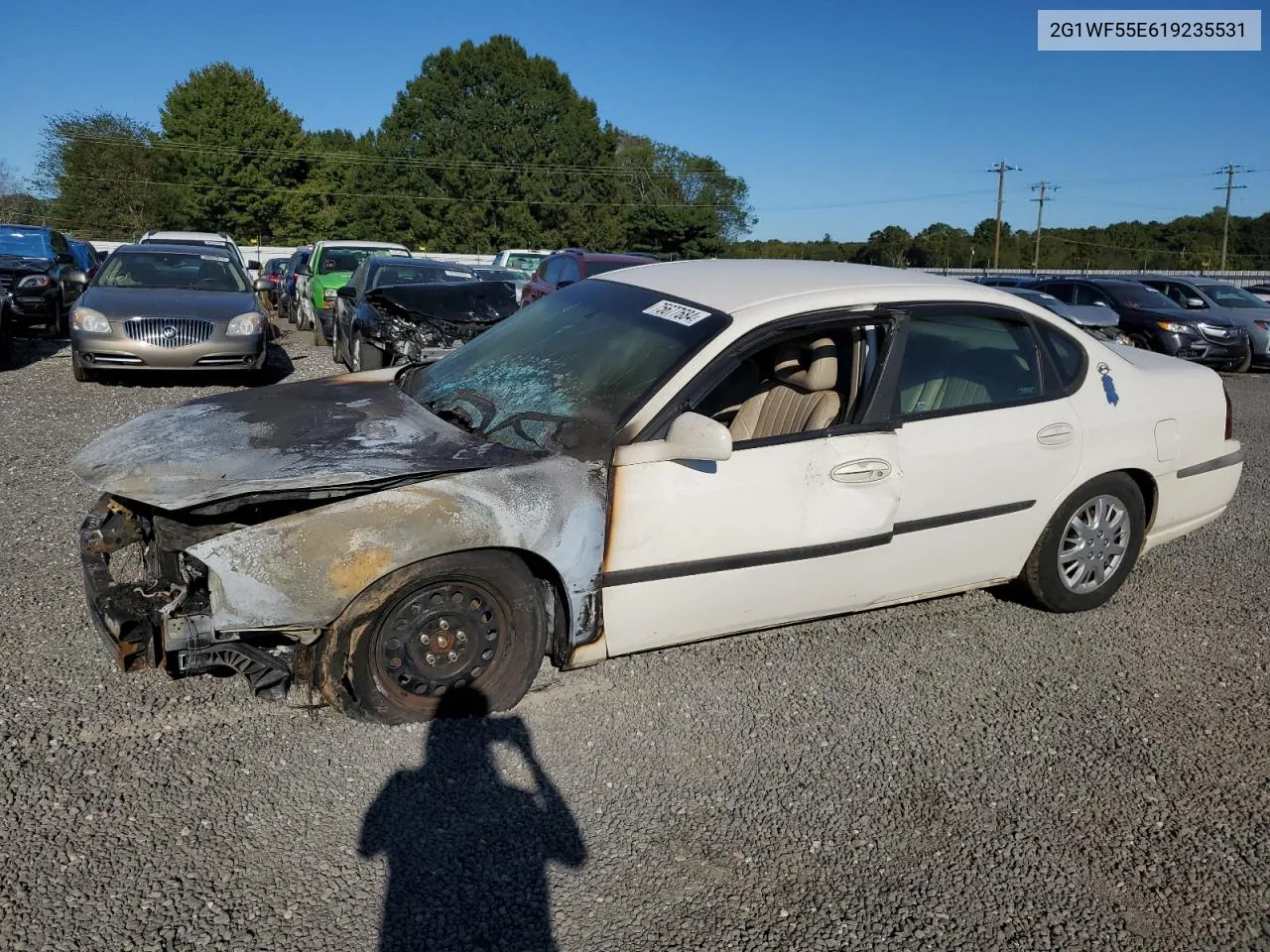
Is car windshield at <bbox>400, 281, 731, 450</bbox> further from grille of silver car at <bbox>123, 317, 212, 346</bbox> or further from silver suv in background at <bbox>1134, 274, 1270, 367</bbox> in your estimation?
silver suv in background at <bbox>1134, 274, 1270, 367</bbox>

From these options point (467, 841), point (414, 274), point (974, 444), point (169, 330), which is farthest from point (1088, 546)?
point (414, 274)

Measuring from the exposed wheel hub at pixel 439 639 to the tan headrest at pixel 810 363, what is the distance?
5.22 feet

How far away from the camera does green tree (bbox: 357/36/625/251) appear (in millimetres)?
63375

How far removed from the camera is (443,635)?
338 cm

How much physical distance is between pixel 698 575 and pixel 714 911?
1231 mm

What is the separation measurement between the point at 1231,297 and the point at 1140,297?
2.34 meters

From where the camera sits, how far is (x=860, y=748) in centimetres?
352

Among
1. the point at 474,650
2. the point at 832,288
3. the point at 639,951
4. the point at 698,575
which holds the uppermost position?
the point at 832,288

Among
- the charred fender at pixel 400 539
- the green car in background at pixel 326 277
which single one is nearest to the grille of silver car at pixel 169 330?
the green car in background at pixel 326 277

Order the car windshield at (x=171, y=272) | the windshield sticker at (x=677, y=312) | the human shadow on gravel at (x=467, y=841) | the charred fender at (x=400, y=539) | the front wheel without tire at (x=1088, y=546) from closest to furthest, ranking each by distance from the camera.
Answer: the human shadow on gravel at (x=467, y=841) → the charred fender at (x=400, y=539) → the windshield sticker at (x=677, y=312) → the front wheel without tire at (x=1088, y=546) → the car windshield at (x=171, y=272)

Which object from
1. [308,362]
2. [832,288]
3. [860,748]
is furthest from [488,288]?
[860,748]

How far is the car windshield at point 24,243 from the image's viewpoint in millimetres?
15836

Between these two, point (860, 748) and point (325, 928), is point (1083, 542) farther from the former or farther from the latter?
point (325, 928)

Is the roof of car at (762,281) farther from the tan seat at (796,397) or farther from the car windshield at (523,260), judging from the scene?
the car windshield at (523,260)
